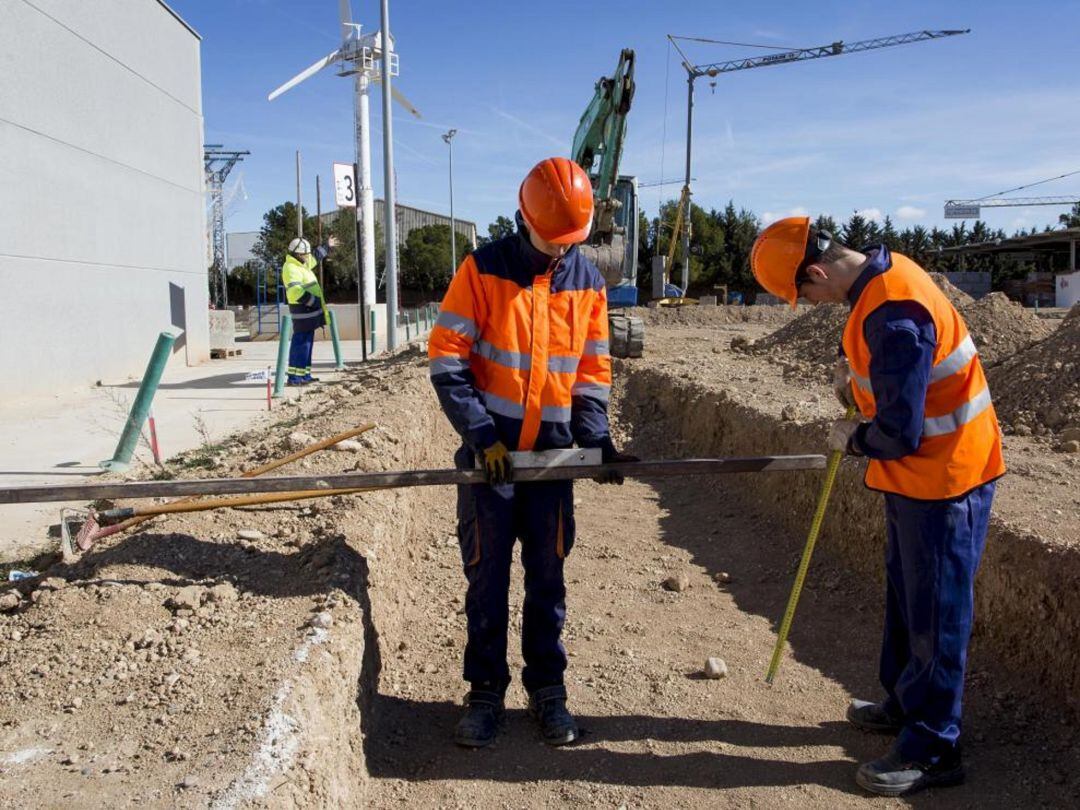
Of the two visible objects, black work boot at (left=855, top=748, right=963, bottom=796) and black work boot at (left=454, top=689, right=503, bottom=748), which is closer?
black work boot at (left=855, top=748, right=963, bottom=796)

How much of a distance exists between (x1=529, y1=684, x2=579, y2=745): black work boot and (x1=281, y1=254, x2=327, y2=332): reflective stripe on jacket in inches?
409

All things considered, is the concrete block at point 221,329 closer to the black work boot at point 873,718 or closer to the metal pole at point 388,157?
the metal pole at point 388,157

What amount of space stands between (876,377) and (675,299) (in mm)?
21245

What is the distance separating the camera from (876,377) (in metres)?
2.90

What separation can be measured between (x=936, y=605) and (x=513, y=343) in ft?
5.82

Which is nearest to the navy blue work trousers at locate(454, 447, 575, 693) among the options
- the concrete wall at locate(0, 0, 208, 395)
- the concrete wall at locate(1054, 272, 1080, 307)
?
the concrete wall at locate(0, 0, 208, 395)

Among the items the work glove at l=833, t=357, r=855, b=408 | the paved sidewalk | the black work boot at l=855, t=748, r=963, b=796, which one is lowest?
the black work boot at l=855, t=748, r=963, b=796

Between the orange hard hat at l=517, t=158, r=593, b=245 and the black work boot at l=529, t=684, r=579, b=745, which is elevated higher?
the orange hard hat at l=517, t=158, r=593, b=245

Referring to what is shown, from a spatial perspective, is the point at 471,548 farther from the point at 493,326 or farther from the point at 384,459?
the point at 384,459

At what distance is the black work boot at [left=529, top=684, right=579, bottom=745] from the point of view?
3.49 metres

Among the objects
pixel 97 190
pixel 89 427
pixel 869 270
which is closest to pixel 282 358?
pixel 89 427

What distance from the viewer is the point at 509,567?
3.57 metres

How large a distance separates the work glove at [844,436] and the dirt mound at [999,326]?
7757 mm

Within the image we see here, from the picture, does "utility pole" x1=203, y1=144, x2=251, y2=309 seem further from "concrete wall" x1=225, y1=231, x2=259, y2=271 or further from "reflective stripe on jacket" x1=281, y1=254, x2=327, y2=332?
"reflective stripe on jacket" x1=281, y1=254, x2=327, y2=332
